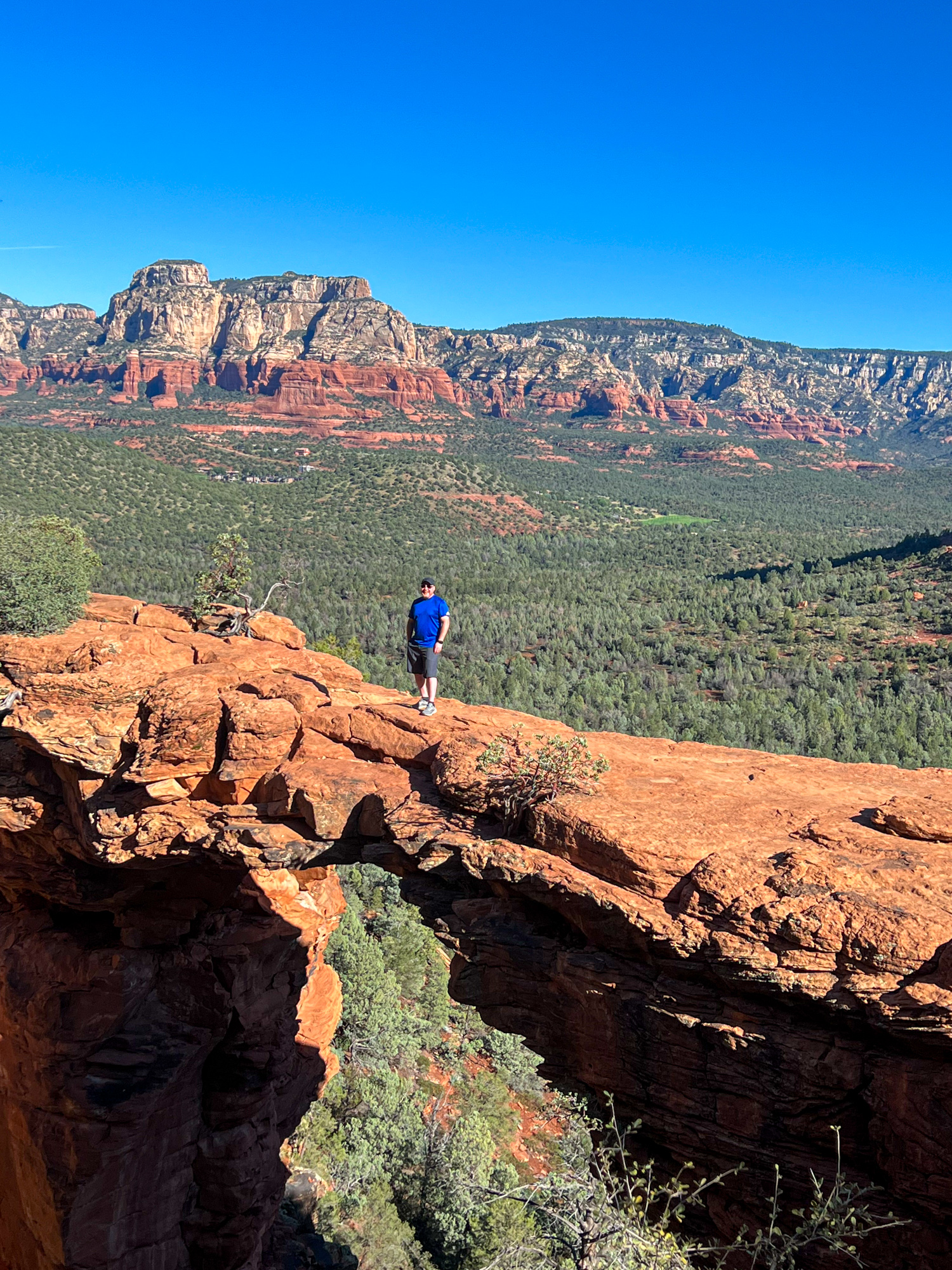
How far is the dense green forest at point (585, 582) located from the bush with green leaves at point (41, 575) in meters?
22.2

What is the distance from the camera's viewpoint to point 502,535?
88438 millimetres

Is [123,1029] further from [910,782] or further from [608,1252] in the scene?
[910,782]

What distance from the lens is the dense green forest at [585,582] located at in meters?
33.8

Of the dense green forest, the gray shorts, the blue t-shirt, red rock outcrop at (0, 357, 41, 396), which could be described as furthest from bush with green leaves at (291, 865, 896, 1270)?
red rock outcrop at (0, 357, 41, 396)

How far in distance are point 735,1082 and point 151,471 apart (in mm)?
75171

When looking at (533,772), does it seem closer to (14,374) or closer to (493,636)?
(493,636)

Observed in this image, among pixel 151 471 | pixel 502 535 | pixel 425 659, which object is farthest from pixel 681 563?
pixel 425 659

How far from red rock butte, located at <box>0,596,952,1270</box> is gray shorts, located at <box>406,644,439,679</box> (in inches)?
23.3

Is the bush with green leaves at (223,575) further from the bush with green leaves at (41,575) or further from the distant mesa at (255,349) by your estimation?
the distant mesa at (255,349)

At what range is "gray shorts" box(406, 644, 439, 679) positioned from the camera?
10.6m

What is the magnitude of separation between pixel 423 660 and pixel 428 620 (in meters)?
0.58

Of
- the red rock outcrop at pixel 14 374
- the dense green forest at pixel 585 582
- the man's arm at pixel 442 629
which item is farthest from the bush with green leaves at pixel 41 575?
the red rock outcrop at pixel 14 374

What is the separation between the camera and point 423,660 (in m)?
10.9

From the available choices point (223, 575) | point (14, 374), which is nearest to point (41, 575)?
point (223, 575)
